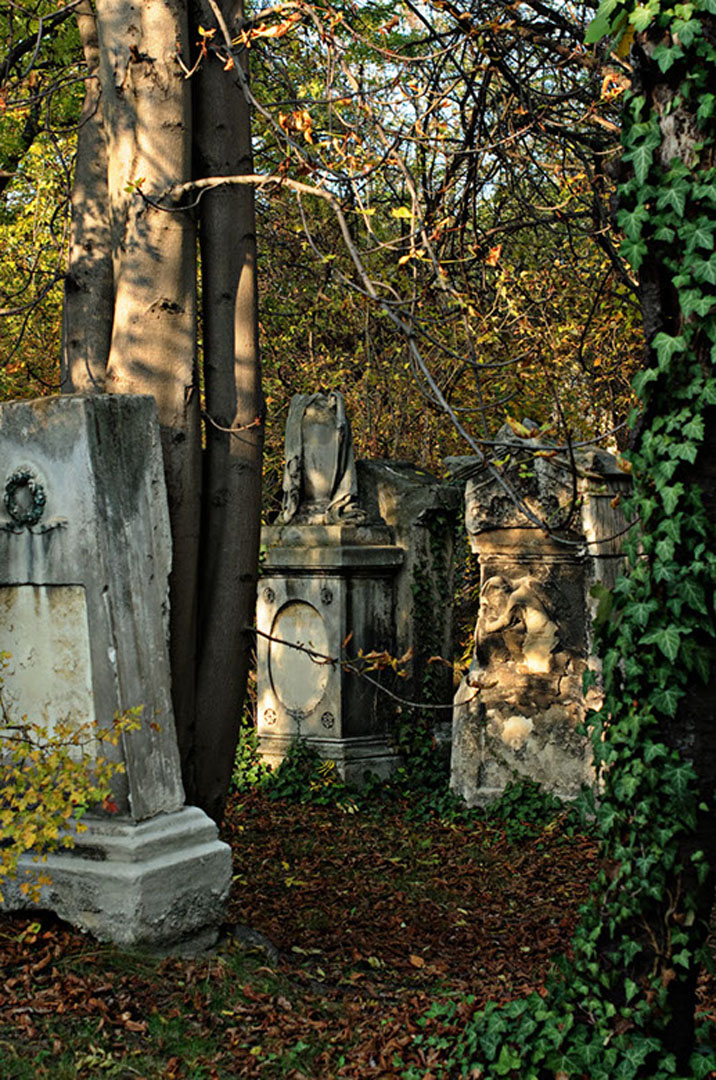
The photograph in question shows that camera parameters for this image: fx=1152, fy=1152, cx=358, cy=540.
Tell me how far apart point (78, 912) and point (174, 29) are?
379 cm

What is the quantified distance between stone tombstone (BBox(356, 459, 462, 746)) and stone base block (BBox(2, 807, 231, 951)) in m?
4.73

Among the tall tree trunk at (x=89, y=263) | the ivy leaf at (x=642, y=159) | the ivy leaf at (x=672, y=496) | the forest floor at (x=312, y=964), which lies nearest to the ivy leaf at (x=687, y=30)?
the ivy leaf at (x=642, y=159)

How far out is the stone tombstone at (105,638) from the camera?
4.39 m

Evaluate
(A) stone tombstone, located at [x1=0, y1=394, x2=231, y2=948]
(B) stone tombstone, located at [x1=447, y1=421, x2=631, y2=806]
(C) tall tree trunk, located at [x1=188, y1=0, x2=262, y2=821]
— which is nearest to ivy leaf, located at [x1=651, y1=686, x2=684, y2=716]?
(A) stone tombstone, located at [x1=0, y1=394, x2=231, y2=948]

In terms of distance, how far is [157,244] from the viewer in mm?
5109

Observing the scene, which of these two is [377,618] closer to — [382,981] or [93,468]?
[382,981]

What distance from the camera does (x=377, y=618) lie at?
925 cm

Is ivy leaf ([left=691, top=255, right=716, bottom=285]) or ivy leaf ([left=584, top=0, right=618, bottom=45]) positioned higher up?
ivy leaf ([left=584, top=0, right=618, bottom=45])

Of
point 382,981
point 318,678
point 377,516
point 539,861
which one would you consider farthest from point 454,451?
point 382,981

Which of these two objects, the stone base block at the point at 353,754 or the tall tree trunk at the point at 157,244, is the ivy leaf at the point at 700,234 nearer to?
the tall tree trunk at the point at 157,244

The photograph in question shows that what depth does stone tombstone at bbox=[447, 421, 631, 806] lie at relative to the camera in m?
8.00

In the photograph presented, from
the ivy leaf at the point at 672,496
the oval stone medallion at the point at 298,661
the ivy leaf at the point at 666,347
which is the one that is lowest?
the oval stone medallion at the point at 298,661

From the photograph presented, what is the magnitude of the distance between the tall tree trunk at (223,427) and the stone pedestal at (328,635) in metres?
3.34

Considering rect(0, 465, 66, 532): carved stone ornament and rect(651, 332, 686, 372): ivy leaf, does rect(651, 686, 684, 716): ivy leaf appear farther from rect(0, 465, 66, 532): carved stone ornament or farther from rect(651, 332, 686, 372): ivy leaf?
rect(0, 465, 66, 532): carved stone ornament
